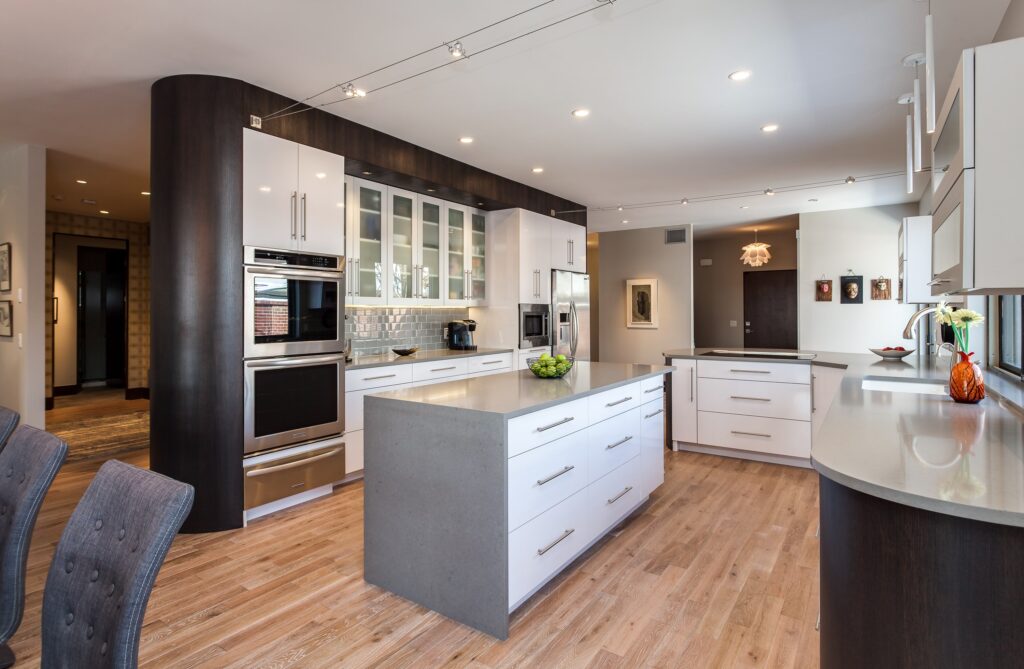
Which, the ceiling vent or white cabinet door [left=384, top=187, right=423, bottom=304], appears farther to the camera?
the ceiling vent

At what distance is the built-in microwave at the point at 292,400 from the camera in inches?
131

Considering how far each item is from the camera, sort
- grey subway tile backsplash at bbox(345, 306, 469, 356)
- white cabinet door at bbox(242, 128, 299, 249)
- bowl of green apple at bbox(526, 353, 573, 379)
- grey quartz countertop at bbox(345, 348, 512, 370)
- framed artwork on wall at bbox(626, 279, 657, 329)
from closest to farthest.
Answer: bowl of green apple at bbox(526, 353, 573, 379) → white cabinet door at bbox(242, 128, 299, 249) → grey quartz countertop at bbox(345, 348, 512, 370) → grey subway tile backsplash at bbox(345, 306, 469, 356) → framed artwork on wall at bbox(626, 279, 657, 329)

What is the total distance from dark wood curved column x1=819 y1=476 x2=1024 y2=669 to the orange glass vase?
4.65 feet

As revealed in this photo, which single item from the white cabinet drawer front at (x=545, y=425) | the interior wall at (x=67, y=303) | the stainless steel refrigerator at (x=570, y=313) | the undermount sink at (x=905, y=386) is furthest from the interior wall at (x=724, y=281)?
the interior wall at (x=67, y=303)

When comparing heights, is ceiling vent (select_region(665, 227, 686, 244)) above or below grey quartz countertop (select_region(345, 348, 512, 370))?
above

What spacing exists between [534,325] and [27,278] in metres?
4.39

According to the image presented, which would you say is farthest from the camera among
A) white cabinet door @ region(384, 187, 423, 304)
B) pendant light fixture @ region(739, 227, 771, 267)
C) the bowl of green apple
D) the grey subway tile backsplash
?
pendant light fixture @ region(739, 227, 771, 267)

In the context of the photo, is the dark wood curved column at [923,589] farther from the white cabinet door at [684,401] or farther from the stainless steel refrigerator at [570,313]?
the stainless steel refrigerator at [570,313]

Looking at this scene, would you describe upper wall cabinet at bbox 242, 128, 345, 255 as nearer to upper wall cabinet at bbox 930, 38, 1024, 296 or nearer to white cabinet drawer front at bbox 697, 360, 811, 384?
white cabinet drawer front at bbox 697, 360, 811, 384

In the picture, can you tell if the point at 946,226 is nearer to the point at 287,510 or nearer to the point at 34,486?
the point at 34,486

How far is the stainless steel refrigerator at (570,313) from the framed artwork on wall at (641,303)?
2.19 meters

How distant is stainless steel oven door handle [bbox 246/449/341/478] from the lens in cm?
332

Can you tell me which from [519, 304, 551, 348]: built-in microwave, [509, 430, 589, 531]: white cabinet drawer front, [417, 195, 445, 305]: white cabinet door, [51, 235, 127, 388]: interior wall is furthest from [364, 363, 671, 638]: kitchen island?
[51, 235, 127, 388]: interior wall

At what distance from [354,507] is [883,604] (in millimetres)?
3053
